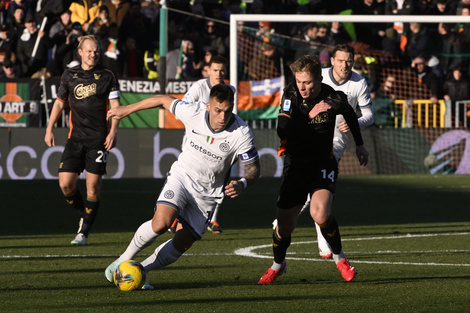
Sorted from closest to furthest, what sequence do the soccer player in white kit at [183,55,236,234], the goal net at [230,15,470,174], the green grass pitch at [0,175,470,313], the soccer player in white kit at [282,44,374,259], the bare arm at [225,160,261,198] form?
the green grass pitch at [0,175,470,313] < the bare arm at [225,160,261,198] < the soccer player in white kit at [282,44,374,259] < the soccer player in white kit at [183,55,236,234] < the goal net at [230,15,470,174]

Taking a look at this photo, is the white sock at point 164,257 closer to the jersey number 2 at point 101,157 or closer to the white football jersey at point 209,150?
the white football jersey at point 209,150

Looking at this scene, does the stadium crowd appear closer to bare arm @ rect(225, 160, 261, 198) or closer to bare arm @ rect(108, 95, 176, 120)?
bare arm @ rect(108, 95, 176, 120)

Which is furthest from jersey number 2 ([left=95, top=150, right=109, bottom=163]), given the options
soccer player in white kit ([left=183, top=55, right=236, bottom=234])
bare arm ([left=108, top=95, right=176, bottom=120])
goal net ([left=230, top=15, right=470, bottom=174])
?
goal net ([left=230, top=15, right=470, bottom=174])

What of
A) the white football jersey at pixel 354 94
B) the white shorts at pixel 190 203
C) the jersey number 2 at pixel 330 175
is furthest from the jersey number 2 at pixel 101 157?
the jersey number 2 at pixel 330 175

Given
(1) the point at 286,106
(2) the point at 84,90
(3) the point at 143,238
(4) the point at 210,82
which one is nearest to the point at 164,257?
(3) the point at 143,238

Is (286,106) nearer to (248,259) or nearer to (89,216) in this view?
(248,259)

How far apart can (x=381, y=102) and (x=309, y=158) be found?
14.2 meters

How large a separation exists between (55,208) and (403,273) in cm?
763

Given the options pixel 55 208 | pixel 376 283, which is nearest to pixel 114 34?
pixel 55 208

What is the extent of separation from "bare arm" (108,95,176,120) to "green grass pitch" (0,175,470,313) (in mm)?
1379

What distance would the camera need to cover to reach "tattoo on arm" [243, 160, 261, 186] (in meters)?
7.41

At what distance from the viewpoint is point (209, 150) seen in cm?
772

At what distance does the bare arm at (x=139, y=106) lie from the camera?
300 inches

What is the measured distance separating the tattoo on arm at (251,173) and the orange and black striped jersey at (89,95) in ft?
12.5
